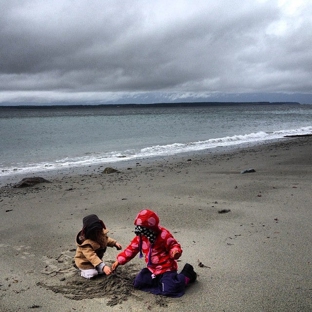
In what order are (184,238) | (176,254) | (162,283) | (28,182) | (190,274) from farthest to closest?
(28,182) < (184,238) < (190,274) < (162,283) < (176,254)

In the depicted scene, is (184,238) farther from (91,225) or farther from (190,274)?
(91,225)

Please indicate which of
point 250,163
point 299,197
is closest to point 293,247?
point 299,197

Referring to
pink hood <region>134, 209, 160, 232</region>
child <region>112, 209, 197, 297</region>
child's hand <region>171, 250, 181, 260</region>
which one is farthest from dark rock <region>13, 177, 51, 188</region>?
child's hand <region>171, 250, 181, 260</region>

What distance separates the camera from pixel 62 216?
297 inches

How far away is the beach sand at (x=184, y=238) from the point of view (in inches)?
157

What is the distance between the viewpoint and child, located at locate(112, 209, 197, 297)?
412 cm

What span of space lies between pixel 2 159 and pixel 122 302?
17774 mm

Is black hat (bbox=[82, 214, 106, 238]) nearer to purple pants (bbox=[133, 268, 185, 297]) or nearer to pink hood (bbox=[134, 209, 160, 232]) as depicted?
pink hood (bbox=[134, 209, 160, 232])

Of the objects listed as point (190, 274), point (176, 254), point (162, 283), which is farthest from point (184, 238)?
point (176, 254)

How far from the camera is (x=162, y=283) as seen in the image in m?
4.15

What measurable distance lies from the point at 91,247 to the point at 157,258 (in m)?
0.94

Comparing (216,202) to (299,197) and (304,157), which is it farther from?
(304,157)

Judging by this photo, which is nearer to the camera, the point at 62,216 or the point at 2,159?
the point at 62,216

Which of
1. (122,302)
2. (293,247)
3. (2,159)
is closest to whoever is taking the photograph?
(122,302)
